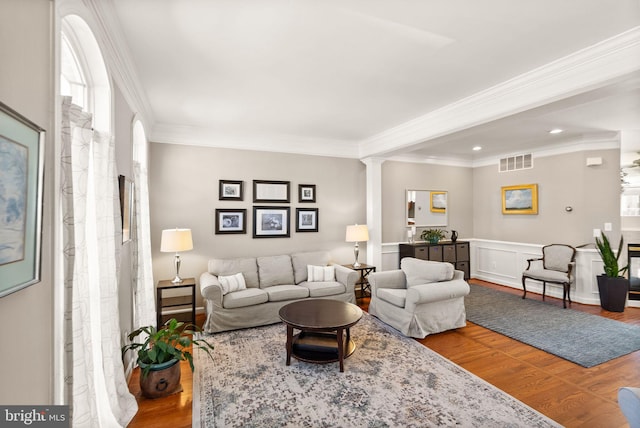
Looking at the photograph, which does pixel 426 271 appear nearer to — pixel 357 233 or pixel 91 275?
pixel 357 233

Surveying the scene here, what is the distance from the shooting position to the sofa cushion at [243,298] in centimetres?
368

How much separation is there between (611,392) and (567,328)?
1478 mm

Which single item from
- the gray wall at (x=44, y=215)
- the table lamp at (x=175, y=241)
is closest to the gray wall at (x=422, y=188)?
the table lamp at (x=175, y=241)

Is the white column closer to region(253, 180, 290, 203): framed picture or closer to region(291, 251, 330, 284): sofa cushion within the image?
region(291, 251, 330, 284): sofa cushion

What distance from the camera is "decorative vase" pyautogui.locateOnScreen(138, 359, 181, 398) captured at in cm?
238

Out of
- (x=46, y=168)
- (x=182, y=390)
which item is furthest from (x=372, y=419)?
(x=46, y=168)

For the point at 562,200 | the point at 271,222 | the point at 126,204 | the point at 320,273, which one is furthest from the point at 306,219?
the point at 562,200

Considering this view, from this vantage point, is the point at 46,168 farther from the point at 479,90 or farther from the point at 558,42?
the point at 479,90

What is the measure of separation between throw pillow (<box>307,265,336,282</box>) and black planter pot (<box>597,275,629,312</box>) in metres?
4.08

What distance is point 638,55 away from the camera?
2.03 metres

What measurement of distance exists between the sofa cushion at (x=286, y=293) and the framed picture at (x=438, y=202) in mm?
3569

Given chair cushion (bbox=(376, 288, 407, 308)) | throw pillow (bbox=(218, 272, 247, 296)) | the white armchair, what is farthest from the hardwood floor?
throw pillow (bbox=(218, 272, 247, 296))

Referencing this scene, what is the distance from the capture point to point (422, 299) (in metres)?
3.44

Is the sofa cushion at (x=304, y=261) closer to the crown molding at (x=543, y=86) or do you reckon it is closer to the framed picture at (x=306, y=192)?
the framed picture at (x=306, y=192)
